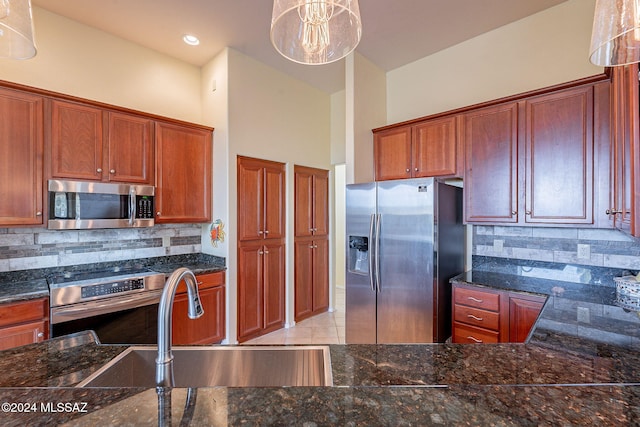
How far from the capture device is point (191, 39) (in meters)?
2.97

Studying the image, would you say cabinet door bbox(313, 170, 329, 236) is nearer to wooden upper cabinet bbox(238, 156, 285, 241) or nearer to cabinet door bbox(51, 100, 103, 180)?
wooden upper cabinet bbox(238, 156, 285, 241)

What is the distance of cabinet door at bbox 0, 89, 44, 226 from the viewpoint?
2.12 metres

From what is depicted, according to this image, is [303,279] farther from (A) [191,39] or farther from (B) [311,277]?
(A) [191,39]

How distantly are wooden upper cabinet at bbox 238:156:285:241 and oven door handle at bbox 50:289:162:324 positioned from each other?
1.05 meters

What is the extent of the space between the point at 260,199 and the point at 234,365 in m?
2.43

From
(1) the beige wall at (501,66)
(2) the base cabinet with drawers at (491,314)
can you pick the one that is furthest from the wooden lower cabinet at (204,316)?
(1) the beige wall at (501,66)

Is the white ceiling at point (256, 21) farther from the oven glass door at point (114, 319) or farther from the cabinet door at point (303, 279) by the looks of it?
the oven glass door at point (114, 319)

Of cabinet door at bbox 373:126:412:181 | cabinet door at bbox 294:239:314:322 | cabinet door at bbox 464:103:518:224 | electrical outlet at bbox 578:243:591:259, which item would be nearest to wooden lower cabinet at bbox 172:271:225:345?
cabinet door at bbox 294:239:314:322

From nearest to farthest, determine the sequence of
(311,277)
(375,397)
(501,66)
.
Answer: (375,397), (501,66), (311,277)

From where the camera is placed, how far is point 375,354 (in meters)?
1.03

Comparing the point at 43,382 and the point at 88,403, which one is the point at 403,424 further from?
the point at 43,382

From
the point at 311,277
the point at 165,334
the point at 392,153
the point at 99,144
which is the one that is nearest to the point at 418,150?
the point at 392,153

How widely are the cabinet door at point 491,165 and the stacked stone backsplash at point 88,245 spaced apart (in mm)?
2969

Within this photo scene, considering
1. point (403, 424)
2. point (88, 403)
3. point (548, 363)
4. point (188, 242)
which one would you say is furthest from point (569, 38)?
point (188, 242)
